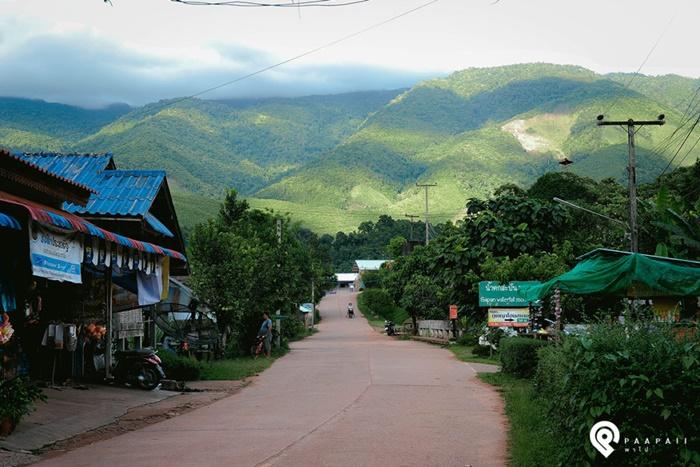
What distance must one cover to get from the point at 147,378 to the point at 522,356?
29.2 ft

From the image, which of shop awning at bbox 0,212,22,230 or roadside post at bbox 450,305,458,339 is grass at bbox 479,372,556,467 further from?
roadside post at bbox 450,305,458,339

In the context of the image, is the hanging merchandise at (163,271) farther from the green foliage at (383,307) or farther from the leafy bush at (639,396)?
the green foliage at (383,307)

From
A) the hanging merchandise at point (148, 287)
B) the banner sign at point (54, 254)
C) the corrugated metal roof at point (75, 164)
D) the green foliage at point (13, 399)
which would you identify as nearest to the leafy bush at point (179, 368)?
the hanging merchandise at point (148, 287)

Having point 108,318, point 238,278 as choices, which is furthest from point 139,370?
point 238,278

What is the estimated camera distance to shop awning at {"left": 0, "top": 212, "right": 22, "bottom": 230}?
11416 millimetres

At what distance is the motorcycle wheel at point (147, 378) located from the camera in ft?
61.2

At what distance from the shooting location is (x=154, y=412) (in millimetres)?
15547

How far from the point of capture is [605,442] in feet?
25.1

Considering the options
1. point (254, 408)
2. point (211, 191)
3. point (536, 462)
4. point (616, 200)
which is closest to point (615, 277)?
point (536, 462)

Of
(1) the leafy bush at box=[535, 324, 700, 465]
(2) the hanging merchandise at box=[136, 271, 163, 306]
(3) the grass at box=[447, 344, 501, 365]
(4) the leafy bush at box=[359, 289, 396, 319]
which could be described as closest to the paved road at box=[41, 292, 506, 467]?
(1) the leafy bush at box=[535, 324, 700, 465]

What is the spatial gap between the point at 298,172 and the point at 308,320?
81.9 m

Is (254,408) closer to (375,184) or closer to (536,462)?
(536,462)

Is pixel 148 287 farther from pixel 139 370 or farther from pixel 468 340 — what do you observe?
pixel 468 340

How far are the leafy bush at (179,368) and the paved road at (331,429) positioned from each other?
5.57ft
